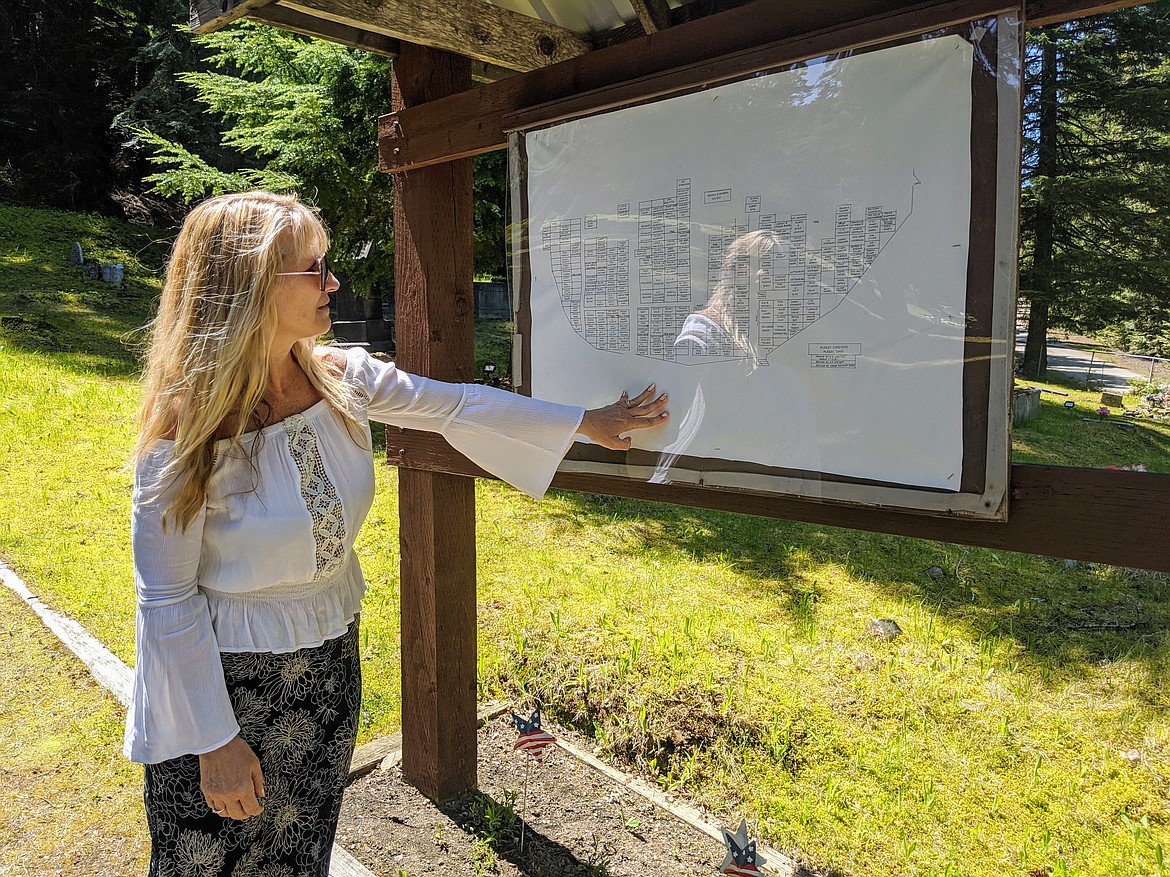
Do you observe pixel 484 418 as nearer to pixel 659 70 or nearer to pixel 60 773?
pixel 659 70

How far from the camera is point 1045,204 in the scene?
934 centimetres

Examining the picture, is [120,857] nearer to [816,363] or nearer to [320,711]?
[320,711]

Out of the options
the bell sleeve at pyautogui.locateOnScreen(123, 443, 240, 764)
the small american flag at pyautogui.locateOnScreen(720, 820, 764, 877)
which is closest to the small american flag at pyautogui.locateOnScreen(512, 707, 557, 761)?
the small american flag at pyautogui.locateOnScreen(720, 820, 764, 877)

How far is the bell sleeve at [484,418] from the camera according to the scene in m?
1.97

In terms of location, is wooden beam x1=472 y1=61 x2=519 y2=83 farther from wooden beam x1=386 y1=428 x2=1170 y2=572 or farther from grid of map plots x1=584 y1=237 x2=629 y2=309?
wooden beam x1=386 y1=428 x2=1170 y2=572

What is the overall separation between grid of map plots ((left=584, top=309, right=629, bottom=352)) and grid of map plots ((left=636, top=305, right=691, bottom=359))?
52mm

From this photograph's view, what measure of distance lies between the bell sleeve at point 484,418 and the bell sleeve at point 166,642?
560mm

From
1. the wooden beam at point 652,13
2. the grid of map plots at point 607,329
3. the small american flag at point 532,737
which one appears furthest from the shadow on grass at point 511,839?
the wooden beam at point 652,13

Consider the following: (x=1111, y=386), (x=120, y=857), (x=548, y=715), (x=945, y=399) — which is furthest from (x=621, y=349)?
(x=1111, y=386)

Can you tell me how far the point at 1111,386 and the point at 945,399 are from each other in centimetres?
1155

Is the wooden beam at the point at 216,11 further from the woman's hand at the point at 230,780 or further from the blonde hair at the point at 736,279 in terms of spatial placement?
the woman's hand at the point at 230,780

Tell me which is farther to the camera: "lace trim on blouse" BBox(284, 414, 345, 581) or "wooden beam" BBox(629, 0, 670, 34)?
"wooden beam" BBox(629, 0, 670, 34)

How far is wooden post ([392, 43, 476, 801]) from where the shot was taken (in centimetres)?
260

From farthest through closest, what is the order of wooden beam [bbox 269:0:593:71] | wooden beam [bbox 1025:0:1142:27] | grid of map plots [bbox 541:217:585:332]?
wooden beam [bbox 269:0:593:71], grid of map plots [bbox 541:217:585:332], wooden beam [bbox 1025:0:1142:27]
